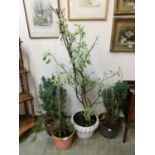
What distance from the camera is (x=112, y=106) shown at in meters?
1.69

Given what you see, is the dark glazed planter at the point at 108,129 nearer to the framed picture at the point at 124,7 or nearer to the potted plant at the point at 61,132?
the potted plant at the point at 61,132

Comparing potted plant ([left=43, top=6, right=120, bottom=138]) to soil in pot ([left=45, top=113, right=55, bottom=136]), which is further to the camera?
soil in pot ([left=45, top=113, right=55, bottom=136])

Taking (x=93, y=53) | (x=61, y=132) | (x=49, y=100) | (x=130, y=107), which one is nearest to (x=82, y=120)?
(x=61, y=132)

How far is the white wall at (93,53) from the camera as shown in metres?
1.61

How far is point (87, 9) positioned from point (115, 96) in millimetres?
801

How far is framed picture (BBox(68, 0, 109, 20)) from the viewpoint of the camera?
4.94 ft

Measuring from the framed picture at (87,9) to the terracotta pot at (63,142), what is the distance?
1079mm

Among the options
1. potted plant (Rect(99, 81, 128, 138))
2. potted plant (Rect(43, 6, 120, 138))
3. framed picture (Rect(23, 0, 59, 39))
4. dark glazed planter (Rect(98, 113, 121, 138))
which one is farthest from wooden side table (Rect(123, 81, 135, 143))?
framed picture (Rect(23, 0, 59, 39))

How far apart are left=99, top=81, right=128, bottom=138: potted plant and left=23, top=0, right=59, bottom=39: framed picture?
720 millimetres

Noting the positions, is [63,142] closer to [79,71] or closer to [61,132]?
[61,132]

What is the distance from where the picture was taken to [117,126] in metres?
1.82

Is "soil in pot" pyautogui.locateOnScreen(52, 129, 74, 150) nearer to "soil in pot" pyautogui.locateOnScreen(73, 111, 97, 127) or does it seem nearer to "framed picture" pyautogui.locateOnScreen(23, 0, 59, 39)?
"soil in pot" pyautogui.locateOnScreen(73, 111, 97, 127)
